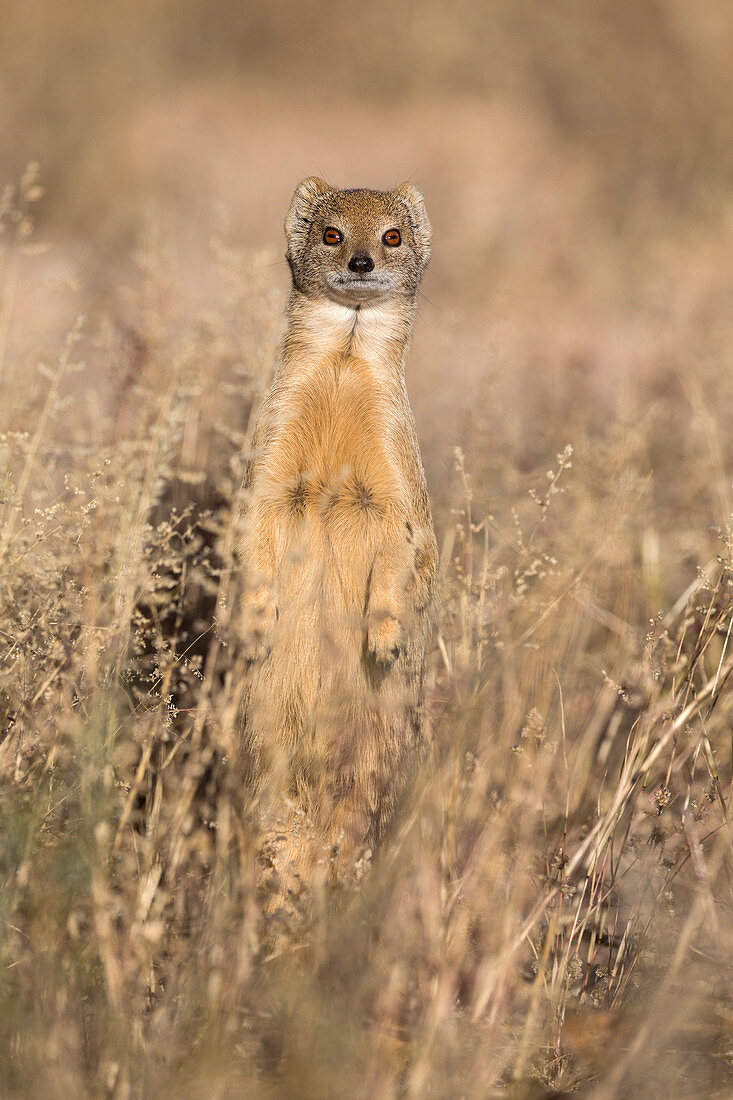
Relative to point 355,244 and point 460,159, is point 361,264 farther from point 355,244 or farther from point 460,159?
point 460,159

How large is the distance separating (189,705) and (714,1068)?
248 cm

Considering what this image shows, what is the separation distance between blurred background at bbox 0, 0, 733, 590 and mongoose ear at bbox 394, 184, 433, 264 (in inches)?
59.1

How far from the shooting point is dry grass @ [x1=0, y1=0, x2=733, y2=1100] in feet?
7.82

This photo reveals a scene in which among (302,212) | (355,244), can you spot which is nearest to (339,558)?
(355,244)

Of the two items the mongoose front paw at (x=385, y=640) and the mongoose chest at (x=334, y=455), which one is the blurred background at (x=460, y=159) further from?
the mongoose front paw at (x=385, y=640)

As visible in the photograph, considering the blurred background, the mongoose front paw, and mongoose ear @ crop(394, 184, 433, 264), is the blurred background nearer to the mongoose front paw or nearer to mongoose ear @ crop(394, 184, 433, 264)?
mongoose ear @ crop(394, 184, 433, 264)

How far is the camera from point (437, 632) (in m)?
4.23

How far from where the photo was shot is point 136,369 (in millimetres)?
5496

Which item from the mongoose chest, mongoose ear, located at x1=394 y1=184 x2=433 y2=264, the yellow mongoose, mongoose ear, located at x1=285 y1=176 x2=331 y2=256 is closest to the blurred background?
mongoose ear, located at x1=394 y1=184 x2=433 y2=264

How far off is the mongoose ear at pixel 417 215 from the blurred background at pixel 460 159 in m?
1.50

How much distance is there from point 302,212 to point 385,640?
7.27 feet

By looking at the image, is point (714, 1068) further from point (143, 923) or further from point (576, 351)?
point (576, 351)

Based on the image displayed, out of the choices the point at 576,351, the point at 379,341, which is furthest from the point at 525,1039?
the point at 576,351

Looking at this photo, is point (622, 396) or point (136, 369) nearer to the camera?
point (136, 369)
